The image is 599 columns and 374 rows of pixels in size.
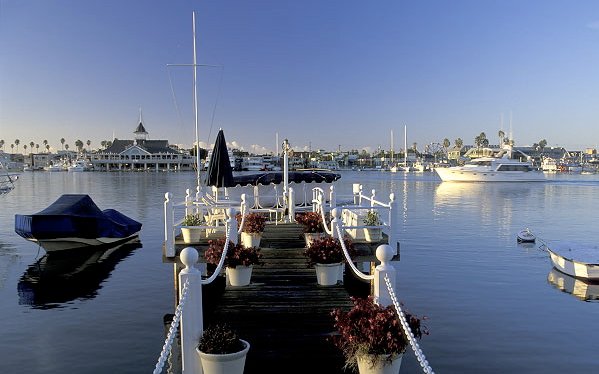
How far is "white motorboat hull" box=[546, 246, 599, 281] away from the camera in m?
21.4

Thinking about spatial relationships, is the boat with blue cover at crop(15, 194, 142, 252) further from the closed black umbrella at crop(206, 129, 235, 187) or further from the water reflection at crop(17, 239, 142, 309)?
the closed black umbrella at crop(206, 129, 235, 187)

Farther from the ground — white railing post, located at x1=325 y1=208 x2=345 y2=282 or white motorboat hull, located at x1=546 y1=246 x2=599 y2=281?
white railing post, located at x1=325 y1=208 x2=345 y2=282

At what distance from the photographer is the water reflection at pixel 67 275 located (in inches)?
768

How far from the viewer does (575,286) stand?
2097 cm

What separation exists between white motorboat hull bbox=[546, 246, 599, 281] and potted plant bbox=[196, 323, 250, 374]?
2034 centimetres

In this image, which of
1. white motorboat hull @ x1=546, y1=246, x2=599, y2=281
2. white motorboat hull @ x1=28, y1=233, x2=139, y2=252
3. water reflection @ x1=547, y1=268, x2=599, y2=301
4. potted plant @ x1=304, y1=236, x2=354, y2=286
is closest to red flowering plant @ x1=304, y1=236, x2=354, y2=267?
potted plant @ x1=304, y1=236, x2=354, y2=286

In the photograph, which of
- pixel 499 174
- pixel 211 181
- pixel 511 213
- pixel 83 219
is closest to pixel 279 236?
pixel 211 181

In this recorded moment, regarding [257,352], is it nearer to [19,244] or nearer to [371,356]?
[371,356]

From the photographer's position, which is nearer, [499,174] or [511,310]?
[511,310]

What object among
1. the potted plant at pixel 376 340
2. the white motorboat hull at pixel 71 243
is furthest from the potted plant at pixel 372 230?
the white motorboat hull at pixel 71 243

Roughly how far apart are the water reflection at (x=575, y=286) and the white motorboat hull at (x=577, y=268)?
0.21 metres

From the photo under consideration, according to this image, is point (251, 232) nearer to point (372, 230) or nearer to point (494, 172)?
point (372, 230)

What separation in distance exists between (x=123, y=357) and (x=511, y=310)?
533 inches

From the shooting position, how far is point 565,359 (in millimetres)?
13047
